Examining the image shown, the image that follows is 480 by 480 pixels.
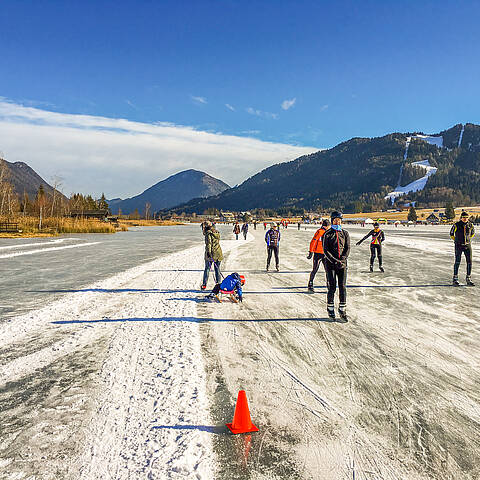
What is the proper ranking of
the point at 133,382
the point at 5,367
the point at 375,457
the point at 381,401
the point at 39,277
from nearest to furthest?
the point at 375,457 < the point at 381,401 < the point at 133,382 < the point at 5,367 < the point at 39,277

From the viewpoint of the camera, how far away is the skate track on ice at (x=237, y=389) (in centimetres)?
262

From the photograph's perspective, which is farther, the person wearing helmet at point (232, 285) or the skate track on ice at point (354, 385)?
the person wearing helmet at point (232, 285)

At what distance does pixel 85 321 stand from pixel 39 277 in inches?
241

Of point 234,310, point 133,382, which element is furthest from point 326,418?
point 234,310

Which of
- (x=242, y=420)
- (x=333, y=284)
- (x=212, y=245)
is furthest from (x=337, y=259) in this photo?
(x=242, y=420)

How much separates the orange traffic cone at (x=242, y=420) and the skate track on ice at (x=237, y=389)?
0.10m

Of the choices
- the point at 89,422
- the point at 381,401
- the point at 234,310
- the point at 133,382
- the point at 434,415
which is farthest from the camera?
the point at 234,310

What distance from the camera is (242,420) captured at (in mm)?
2992

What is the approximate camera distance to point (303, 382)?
12.9ft

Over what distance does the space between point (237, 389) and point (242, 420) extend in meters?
0.76

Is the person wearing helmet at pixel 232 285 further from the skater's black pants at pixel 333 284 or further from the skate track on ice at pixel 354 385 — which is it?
the skater's black pants at pixel 333 284

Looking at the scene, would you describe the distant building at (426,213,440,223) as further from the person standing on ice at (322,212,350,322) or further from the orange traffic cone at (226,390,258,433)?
the orange traffic cone at (226,390,258,433)

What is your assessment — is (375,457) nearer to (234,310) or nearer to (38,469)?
(38,469)

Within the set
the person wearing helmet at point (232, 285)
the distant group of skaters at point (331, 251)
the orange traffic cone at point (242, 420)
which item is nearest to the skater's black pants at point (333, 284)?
the distant group of skaters at point (331, 251)
